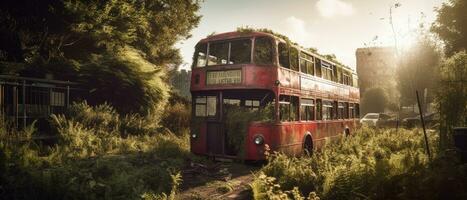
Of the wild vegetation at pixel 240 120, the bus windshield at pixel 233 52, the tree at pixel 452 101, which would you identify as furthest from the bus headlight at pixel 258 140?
the tree at pixel 452 101

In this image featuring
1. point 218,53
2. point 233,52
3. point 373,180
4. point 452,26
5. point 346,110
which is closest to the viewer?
point 373,180

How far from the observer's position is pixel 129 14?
59.2ft

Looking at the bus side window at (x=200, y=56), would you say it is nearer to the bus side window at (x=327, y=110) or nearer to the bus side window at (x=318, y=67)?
Result: the bus side window at (x=318, y=67)

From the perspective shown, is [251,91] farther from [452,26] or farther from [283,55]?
[452,26]

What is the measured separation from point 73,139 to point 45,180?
570 cm

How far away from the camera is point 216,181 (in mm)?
9281

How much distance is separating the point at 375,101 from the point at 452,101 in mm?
52470

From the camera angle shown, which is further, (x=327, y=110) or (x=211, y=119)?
Result: (x=327, y=110)

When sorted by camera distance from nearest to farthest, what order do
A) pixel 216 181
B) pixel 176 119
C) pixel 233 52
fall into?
pixel 216 181, pixel 233 52, pixel 176 119

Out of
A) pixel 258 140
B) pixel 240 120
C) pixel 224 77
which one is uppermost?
pixel 224 77

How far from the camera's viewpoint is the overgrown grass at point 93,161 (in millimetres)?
6984

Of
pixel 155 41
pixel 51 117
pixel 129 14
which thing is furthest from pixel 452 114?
pixel 155 41

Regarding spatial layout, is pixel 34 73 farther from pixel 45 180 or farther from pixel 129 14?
pixel 45 180

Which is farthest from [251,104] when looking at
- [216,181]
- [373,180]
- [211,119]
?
[373,180]
